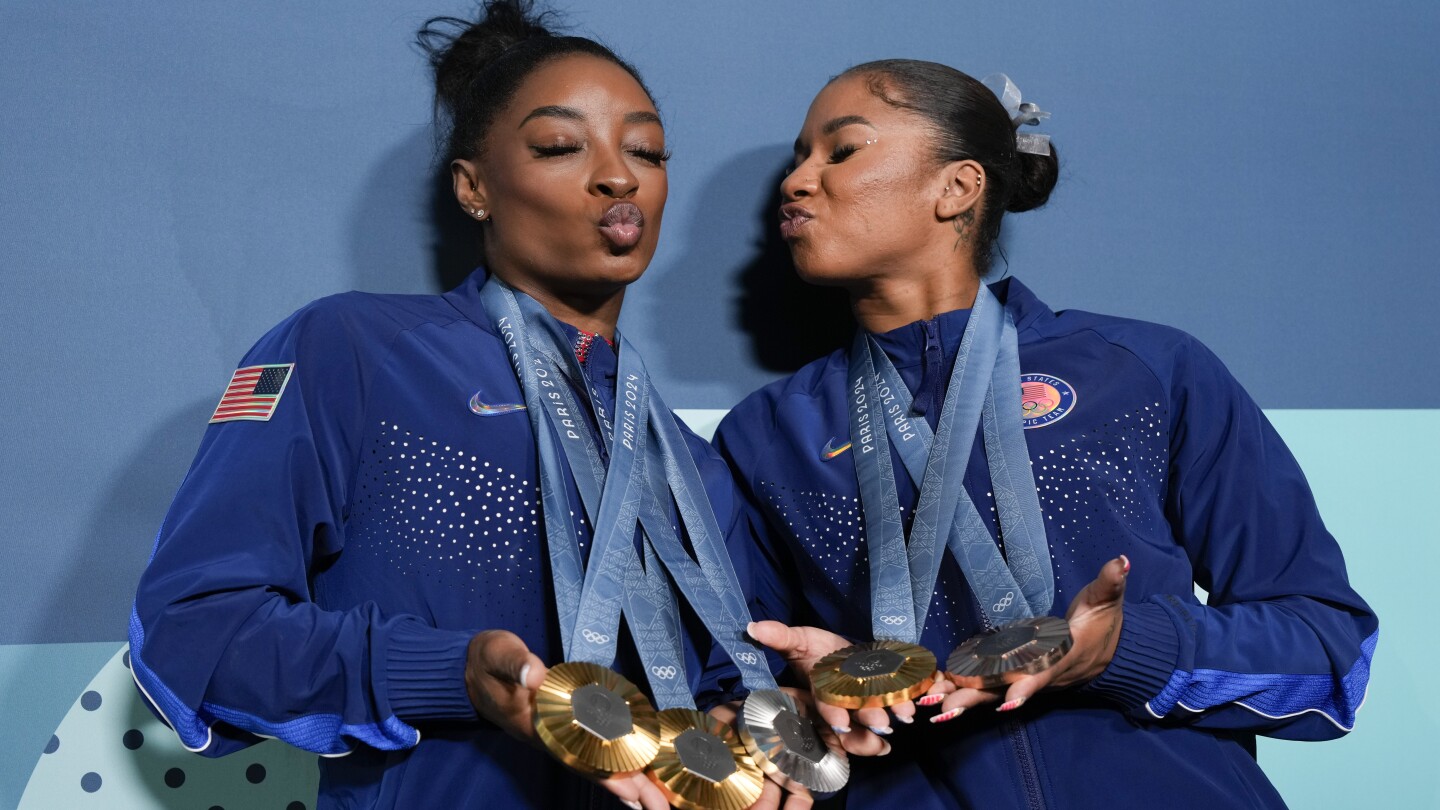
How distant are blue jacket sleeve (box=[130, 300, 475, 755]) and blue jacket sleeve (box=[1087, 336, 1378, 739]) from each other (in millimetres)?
801

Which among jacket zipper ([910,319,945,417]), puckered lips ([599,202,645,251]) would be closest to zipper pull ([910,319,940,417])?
Answer: jacket zipper ([910,319,945,417])

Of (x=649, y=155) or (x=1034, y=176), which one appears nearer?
(x=649, y=155)

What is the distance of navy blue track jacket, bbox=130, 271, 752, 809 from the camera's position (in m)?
1.46

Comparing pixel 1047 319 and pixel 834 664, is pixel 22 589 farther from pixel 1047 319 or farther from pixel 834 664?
pixel 1047 319

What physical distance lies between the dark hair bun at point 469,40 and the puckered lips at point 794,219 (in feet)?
1.52

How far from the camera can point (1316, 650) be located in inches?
68.2

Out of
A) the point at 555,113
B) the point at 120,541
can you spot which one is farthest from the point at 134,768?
the point at 555,113

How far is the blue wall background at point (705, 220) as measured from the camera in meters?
2.08

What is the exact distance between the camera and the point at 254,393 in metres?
1.64

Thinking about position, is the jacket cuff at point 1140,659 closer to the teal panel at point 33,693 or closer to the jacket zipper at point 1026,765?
the jacket zipper at point 1026,765

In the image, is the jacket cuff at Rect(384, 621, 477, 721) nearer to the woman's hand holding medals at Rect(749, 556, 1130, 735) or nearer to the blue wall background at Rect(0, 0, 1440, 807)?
the woman's hand holding medals at Rect(749, 556, 1130, 735)


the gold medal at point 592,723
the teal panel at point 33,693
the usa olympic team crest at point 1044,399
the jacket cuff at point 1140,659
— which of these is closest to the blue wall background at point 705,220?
the teal panel at point 33,693

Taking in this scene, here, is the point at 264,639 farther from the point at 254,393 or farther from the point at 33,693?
the point at 33,693

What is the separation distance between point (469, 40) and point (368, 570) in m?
0.95
